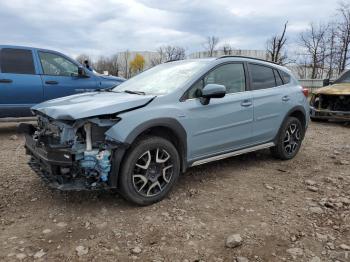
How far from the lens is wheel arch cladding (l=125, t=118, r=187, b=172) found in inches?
143

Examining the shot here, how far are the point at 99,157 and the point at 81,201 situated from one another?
0.73 metres

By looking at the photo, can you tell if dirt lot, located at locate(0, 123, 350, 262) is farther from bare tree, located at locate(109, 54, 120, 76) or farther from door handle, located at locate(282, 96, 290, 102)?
bare tree, located at locate(109, 54, 120, 76)

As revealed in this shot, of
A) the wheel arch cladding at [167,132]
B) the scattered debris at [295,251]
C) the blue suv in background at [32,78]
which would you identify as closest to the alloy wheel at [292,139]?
the wheel arch cladding at [167,132]

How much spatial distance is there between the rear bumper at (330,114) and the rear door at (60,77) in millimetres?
5937

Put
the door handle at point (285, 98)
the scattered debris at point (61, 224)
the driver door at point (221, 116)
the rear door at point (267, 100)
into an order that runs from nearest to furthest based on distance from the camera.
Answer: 1. the scattered debris at point (61, 224)
2. the driver door at point (221, 116)
3. the rear door at point (267, 100)
4. the door handle at point (285, 98)

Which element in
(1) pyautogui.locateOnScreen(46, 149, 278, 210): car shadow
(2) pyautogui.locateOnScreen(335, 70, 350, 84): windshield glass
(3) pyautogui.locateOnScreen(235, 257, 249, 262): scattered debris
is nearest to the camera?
(3) pyautogui.locateOnScreen(235, 257, 249, 262): scattered debris

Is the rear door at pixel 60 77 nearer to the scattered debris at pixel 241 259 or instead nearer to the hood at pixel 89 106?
the hood at pixel 89 106

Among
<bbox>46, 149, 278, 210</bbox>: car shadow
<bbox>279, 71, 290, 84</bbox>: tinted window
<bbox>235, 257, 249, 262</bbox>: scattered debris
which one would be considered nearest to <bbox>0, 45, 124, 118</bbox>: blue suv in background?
<bbox>46, 149, 278, 210</bbox>: car shadow

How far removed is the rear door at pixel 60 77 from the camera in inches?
296

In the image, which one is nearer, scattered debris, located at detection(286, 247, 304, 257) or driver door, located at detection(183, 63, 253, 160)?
scattered debris, located at detection(286, 247, 304, 257)

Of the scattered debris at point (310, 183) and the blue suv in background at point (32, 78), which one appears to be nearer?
the scattered debris at point (310, 183)

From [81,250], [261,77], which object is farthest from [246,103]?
[81,250]

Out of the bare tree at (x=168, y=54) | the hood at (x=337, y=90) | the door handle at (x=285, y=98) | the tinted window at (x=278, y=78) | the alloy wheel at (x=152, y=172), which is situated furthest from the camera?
the bare tree at (x=168, y=54)

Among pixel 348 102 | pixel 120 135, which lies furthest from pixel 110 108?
pixel 348 102
